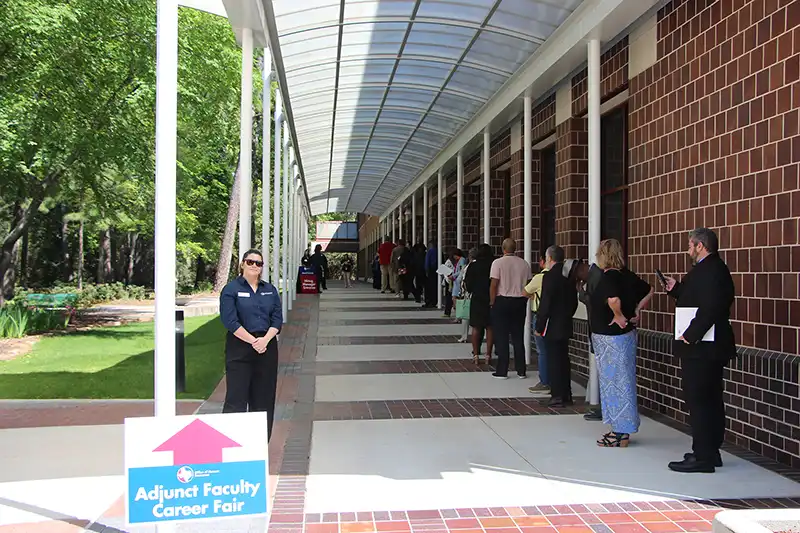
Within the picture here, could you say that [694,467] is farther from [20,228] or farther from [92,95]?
[20,228]

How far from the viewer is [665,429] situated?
23.6ft

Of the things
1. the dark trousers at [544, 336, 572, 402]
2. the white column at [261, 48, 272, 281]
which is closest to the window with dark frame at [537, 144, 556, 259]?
the white column at [261, 48, 272, 281]

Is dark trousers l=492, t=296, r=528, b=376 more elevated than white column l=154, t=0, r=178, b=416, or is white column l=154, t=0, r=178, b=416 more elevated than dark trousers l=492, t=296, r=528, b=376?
white column l=154, t=0, r=178, b=416

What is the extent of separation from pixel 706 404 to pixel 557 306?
253 cm

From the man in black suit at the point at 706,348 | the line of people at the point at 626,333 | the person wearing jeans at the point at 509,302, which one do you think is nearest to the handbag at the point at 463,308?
the person wearing jeans at the point at 509,302

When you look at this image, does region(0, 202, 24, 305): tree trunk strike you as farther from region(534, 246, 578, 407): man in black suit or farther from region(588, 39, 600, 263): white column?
region(588, 39, 600, 263): white column

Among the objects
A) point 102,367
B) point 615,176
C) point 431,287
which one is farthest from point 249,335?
point 431,287

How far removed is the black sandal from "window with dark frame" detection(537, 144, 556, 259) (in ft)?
21.2

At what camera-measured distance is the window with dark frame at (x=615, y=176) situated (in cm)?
930

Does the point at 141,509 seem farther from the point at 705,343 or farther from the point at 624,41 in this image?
the point at 624,41

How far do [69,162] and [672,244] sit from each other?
44.5 feet

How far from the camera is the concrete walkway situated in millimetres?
4730

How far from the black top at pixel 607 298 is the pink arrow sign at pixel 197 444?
3.81 meters

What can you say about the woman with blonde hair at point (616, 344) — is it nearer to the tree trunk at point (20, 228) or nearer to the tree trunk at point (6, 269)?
the tree trunk at point (20, 228)
